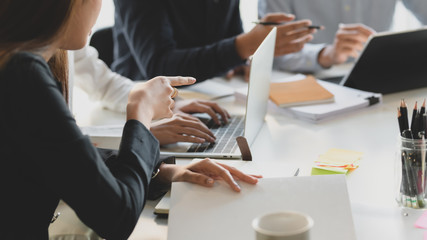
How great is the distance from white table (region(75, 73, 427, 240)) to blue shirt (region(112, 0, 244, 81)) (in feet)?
0.60

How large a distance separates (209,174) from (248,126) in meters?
0.31

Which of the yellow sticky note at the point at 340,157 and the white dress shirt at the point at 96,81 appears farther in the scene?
the white dress shirt at the point at 96,81

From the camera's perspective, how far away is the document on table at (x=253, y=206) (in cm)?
82

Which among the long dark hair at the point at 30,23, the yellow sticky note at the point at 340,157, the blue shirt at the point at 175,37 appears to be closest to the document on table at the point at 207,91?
the blue shirt at the point at 175,37

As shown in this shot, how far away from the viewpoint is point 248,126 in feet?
4.11

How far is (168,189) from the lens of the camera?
105cm

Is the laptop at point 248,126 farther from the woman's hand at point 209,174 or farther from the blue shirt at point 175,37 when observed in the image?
the blue shirt at point 175,37

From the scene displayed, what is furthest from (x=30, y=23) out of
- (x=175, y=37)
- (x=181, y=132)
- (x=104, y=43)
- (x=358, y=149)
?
(x=104, y=43)

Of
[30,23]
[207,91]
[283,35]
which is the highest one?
[30,23]

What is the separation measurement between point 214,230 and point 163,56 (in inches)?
46.8

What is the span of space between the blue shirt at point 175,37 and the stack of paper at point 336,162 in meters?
0.70

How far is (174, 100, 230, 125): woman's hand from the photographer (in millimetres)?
1481

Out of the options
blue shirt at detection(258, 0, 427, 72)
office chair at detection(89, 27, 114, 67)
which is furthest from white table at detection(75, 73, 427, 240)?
blue shirt at detection(258, 0, 427, 72)

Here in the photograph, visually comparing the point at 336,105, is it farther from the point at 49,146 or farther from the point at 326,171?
the point at 49,146
